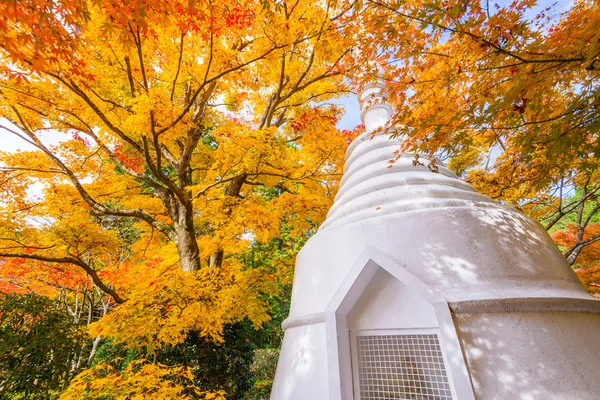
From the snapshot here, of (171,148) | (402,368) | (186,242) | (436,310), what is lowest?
(402,368)

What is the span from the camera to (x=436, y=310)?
10.00 feet

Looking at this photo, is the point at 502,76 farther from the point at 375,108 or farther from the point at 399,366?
the point at 399,366

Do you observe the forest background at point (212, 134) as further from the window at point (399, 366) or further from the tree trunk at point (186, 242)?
the window at point (399, 366)

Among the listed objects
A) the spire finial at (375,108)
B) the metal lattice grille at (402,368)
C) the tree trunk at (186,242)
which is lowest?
the metal lattice grille at (402,368)

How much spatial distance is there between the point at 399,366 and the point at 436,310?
883mm

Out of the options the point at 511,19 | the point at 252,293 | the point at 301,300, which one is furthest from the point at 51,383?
the point at 511,19

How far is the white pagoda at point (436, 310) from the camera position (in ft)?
9.20

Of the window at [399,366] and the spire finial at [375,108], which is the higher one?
the spire finial at [375,108]

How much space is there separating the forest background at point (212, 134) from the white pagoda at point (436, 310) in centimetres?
114

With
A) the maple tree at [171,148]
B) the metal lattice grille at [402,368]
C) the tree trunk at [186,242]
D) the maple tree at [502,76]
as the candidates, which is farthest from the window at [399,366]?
the tree trunk at [186,242]

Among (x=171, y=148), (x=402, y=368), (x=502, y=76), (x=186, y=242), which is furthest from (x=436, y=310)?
(x=171, y=148)

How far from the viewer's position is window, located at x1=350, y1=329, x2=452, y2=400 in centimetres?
309

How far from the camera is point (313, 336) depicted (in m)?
3.85

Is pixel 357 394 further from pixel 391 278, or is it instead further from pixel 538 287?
pixel 538 287
